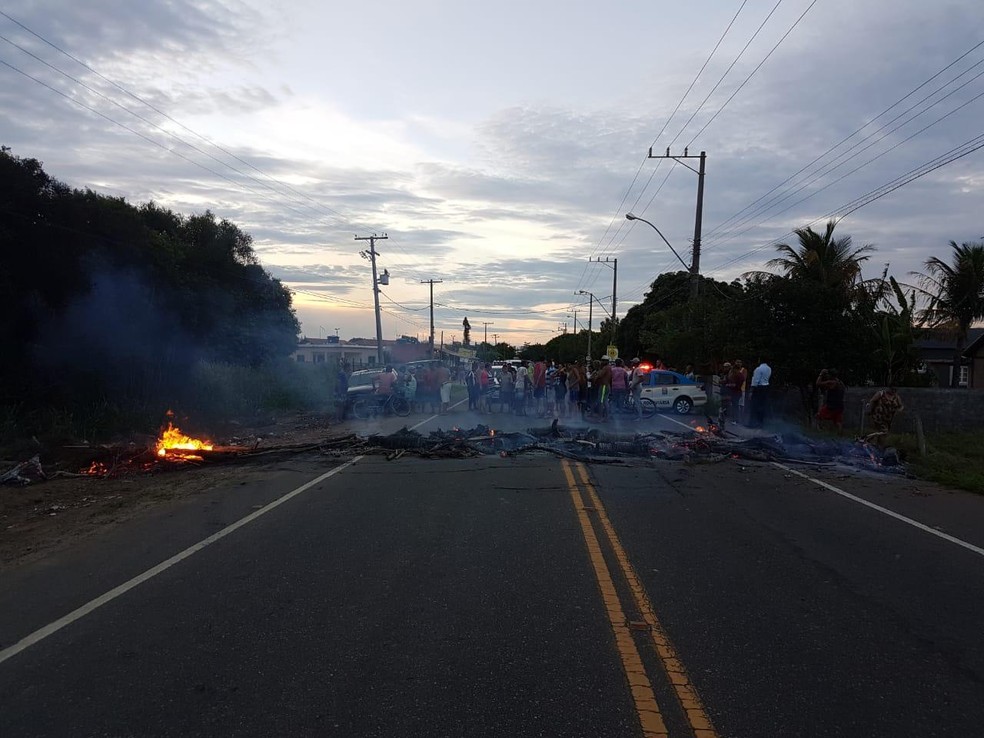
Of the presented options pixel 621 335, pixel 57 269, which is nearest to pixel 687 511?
pixel 57 269

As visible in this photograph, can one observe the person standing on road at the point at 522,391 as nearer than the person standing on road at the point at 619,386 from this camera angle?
No

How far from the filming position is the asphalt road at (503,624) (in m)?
3.90

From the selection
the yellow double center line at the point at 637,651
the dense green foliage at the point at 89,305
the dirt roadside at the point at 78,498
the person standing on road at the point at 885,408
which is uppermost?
the dense green foliage at the point at 89,305

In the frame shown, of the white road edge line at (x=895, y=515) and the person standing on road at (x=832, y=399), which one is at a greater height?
the person standing on road at (x=832, y=399)

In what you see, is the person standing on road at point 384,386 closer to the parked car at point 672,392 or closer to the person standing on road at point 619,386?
the person standing on road at point 619,386

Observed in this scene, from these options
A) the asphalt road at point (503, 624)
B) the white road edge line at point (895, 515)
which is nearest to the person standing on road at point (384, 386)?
the white road edge line at point (895, 515)

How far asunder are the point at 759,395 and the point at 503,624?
16.1m

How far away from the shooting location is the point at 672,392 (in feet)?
84.5

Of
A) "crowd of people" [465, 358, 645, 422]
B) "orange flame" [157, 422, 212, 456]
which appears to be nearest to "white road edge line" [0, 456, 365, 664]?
"orange flame" [157, 422, 212, 456]

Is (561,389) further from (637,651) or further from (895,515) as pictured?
(637,651)

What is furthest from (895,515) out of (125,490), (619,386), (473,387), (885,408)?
(473,387)

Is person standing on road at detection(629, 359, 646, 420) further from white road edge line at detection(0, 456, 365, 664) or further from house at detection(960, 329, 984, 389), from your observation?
house at detection(960, 329, 984, 389)

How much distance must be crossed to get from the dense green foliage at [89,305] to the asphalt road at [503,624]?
9456mm

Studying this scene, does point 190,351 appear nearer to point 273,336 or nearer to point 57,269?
point 57,269
